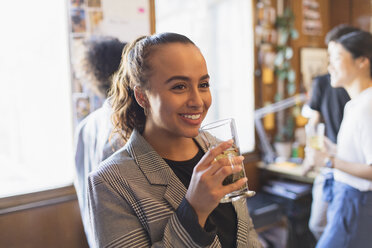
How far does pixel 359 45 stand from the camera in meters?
1.85

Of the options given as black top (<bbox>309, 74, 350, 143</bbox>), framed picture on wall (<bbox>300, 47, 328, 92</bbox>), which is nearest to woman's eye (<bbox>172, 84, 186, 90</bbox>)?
black top (<bbox>309, 74, 350, 143</bbox>)

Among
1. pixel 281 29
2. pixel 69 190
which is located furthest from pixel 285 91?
pixel 69 190

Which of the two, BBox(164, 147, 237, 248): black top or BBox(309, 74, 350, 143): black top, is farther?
BBox(309, 74, 350, 143): black top

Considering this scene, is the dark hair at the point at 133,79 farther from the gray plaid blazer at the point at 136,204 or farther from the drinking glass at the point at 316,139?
the drinking glass at the point at 316,139

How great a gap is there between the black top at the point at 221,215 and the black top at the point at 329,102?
1.66 metres

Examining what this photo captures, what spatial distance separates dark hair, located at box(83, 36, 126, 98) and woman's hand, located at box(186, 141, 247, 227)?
96cm

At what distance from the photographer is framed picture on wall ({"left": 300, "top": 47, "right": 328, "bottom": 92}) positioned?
3.56 m

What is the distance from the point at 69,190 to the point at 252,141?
1.95 metres

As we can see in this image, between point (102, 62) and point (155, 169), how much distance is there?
852 millimetres

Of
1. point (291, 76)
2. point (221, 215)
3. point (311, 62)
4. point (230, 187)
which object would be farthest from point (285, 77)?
point (230, 187)

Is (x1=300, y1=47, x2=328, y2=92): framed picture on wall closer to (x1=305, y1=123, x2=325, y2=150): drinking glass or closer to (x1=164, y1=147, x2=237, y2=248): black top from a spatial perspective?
(x1=305, y1=123, x2=325, y2=150): drinking glass

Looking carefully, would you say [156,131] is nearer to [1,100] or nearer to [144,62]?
[144,62]

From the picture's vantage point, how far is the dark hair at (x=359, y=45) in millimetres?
1830

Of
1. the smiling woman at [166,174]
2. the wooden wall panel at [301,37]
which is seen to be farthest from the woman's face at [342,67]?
the wooden wall panel at [301,37]
